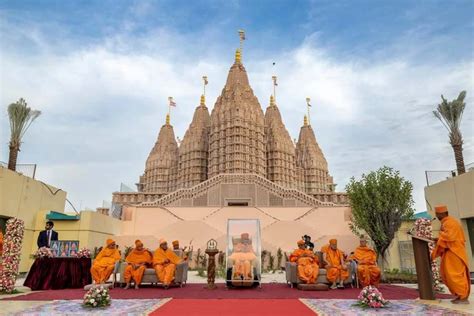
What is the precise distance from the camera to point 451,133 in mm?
17953

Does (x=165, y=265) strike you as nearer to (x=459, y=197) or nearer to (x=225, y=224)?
(x=459, y=197)

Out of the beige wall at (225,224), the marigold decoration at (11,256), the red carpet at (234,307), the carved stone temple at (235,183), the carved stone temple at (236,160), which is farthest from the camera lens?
the carved stone temple at (236,160)

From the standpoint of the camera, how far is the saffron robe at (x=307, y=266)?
888 cm

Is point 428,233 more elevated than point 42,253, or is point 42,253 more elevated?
point 428,233

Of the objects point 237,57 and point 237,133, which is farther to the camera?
point 237,57

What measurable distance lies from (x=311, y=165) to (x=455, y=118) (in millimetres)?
37913

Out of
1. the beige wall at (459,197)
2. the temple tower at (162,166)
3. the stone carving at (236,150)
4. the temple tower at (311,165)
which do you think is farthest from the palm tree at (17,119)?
the temple tower at (311,165)

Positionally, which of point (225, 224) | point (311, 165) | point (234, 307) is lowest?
point (234, 307)

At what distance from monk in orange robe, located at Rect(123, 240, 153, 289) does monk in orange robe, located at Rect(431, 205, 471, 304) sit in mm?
7250

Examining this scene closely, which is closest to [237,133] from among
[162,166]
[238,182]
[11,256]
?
[238,182]

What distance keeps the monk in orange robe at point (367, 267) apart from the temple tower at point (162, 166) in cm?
4454

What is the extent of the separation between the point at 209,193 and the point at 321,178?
2604cm

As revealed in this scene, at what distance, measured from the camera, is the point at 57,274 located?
9164 mm

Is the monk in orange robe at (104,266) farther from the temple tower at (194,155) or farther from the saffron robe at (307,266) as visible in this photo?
the temple tower at (194,155)
